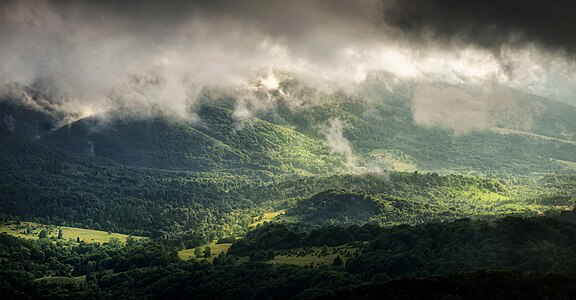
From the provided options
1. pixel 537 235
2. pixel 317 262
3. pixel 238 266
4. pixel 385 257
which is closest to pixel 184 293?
pixel 238 266

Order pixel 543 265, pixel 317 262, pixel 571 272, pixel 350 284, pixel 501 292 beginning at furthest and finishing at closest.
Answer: pixel 317 262
pixel 350 284
pixel 543 265
pixel 571 272
pixel 501 292

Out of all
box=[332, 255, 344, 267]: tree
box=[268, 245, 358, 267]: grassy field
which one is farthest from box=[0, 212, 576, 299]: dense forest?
box=[268, 245, 358, 267]: grassy field

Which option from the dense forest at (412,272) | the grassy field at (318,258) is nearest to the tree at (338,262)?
the dense forest at (412,272)

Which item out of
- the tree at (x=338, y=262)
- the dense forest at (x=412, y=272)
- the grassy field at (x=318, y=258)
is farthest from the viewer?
the grassy field at (x=318, y=258)

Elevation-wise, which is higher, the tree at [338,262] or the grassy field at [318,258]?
the grassy field at [318,258]

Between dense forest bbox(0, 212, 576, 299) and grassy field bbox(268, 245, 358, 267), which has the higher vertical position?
grassy field bbox(268, 245, 358, 267)

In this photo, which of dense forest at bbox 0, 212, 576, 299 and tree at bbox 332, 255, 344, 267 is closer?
dense forest at bbox 0, 212, 576, 299

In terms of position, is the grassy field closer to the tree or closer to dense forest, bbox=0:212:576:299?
the tree

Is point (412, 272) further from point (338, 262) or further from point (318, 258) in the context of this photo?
point (318, 258)

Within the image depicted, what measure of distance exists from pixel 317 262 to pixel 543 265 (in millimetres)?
60176

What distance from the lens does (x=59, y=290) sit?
190 metres

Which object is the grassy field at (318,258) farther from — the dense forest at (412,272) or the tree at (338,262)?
the dense forest at (412,272)

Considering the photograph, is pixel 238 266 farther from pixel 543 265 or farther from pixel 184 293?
pixel 543 265

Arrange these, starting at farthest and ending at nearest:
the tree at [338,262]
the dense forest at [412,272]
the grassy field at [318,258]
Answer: the grassy field at [318,258]
the tree at [338,262]
the dense forest at [412,272]
